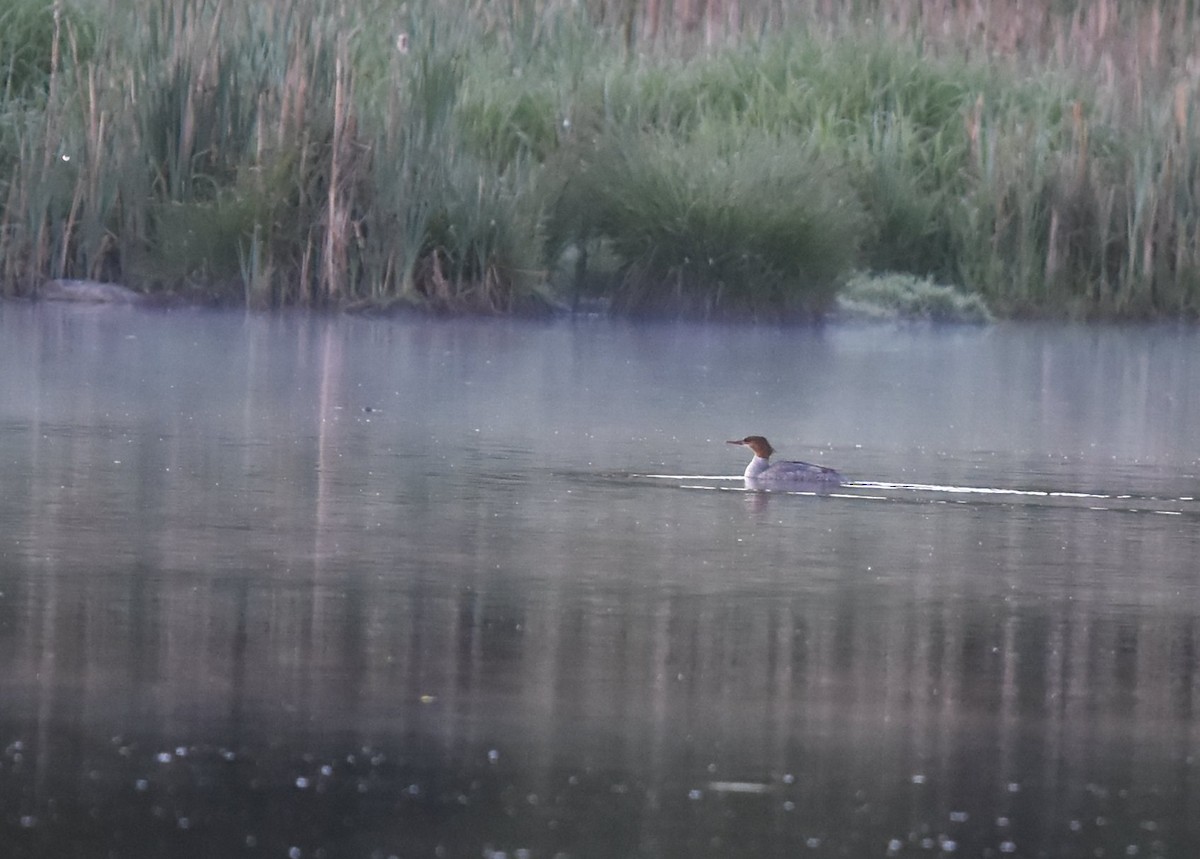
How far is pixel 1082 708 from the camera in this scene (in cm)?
488

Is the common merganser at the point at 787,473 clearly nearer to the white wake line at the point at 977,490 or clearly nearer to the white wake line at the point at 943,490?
the white wake line at the point at 943,490

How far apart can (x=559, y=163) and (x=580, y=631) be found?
444 inches

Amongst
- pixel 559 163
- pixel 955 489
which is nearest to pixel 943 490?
pixel 955 489

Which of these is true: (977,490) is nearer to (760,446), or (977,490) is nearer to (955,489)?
(955,489)

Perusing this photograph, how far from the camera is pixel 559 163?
1652 cm

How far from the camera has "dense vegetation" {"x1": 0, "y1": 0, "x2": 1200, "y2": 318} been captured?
50.8 ft

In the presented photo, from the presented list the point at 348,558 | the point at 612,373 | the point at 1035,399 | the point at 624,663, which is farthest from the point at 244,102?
the point at 624,663

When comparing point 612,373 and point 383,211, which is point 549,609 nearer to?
point 612,373

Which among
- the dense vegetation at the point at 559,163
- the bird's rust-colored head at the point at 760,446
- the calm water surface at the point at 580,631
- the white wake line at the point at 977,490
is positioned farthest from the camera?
the dense vegetation at the point at 559,163

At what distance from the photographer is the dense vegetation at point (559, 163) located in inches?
610

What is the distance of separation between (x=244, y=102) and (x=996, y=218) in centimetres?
509

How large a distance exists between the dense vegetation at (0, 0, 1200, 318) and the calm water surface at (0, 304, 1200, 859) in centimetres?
472

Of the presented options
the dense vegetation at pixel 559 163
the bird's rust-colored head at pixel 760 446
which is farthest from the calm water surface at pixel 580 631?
the dense vegetation at pixel 559 163

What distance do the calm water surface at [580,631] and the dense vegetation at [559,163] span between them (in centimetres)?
472
